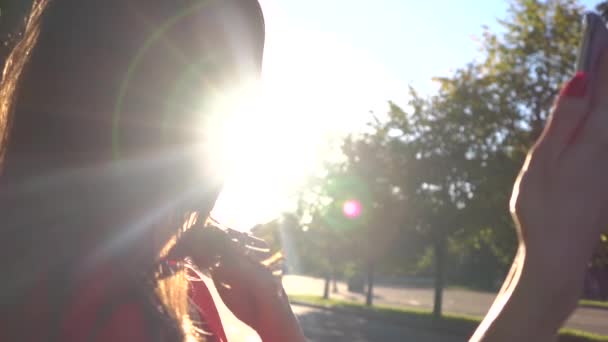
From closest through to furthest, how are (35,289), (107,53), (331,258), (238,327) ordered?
(35,289) < (107,53) < (238,327) < (331,258)

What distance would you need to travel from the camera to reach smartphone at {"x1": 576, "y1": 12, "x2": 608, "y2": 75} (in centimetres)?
81

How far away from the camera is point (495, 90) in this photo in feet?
61.5

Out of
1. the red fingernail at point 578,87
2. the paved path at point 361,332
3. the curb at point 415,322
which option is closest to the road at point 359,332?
the paved path at point 361,332

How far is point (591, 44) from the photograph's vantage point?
0.81m

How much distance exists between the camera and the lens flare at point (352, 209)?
100 ft

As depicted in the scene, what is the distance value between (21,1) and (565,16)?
15.5 meters

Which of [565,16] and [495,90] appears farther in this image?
[495,90]

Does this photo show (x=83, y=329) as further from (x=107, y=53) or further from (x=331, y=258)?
(x=331, y=258)

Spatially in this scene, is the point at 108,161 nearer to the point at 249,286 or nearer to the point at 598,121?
the point at 249,286

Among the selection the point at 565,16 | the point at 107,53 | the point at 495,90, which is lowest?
the point at 107,53

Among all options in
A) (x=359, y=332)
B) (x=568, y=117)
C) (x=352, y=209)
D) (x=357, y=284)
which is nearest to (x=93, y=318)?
(x=568, y=117)

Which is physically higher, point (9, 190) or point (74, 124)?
point (74, 124)

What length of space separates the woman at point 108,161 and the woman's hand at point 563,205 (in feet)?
1.69

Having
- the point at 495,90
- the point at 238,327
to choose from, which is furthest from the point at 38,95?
the point at 495,90
